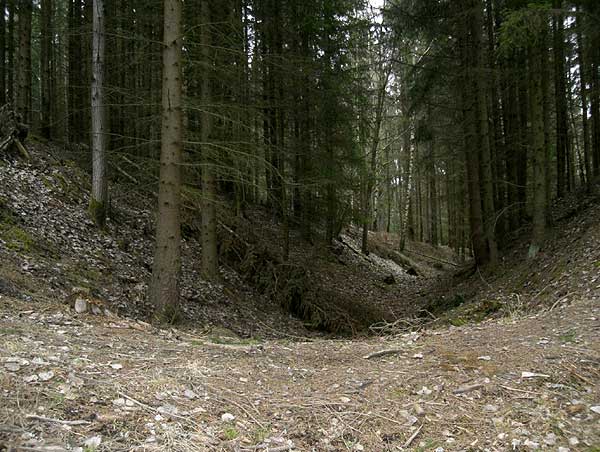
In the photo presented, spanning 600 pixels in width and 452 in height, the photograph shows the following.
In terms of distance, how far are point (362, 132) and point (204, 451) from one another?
15260mm

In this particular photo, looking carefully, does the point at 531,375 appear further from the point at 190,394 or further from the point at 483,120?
the point at 483,120

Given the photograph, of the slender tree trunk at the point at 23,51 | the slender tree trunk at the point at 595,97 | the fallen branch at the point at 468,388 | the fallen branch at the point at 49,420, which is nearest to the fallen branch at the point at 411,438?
the fallen branch at the point at 468,388

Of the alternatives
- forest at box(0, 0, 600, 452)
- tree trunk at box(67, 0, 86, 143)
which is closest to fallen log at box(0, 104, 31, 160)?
forest at box(0, 0, 600, 452)

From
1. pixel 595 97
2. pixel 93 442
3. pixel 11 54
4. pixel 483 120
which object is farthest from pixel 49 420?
pixel 11 54

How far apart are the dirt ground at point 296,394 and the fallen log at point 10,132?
7.56 metres

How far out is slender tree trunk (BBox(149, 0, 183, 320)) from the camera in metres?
7.39

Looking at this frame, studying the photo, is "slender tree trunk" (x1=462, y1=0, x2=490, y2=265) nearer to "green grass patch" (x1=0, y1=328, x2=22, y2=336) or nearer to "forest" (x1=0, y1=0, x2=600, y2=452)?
"forest" (x1=0, y1=0, x2=600, y2=452)

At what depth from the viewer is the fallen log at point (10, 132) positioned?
10930 mm

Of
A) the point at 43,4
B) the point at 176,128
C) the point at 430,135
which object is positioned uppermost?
the point at 43,4

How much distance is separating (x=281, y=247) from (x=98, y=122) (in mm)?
7051

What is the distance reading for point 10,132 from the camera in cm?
1116

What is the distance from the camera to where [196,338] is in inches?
238

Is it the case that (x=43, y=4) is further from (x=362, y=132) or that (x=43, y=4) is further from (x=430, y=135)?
(x=430, y=135)

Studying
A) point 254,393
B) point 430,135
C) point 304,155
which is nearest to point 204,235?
point 304,155
